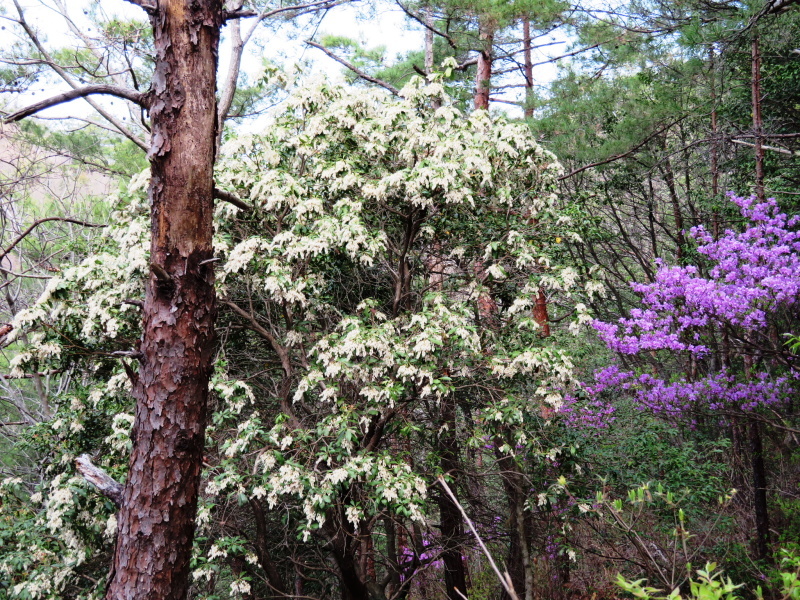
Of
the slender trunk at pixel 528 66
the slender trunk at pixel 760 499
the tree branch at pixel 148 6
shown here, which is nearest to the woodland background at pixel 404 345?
the slender trunk at pixel 760 499

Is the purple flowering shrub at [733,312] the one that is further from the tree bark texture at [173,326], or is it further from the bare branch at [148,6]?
the bare branch at [148,6]

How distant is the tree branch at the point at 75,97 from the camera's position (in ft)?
8.32

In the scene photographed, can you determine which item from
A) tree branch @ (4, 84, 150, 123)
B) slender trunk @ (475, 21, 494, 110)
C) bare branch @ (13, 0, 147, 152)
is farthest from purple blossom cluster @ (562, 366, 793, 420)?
bare branch @ (13, 0, 147, 152)

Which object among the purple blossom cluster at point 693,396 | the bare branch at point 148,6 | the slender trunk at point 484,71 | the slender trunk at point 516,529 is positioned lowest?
the slender trunk at point 516,529

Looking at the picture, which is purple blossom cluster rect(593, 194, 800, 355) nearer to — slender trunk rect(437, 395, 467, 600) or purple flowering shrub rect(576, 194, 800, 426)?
purple flowering shrub rect(576, 194, 800, 426)

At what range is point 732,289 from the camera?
21.0ft

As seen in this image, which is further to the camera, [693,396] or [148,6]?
[693,396]

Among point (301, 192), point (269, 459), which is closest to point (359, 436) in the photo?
point (269, 459)

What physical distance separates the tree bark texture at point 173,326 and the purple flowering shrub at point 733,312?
4.98 m

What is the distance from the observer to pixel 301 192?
17.3 feet

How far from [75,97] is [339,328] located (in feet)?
11.4

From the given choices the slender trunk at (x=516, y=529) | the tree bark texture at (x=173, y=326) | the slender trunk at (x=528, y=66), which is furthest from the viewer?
the slender trunk at (x=528, y=66)

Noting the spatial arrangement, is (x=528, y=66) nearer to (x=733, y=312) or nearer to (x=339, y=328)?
(x=733, y=312)

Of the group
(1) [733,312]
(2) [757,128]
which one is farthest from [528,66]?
(1) [733,312]
